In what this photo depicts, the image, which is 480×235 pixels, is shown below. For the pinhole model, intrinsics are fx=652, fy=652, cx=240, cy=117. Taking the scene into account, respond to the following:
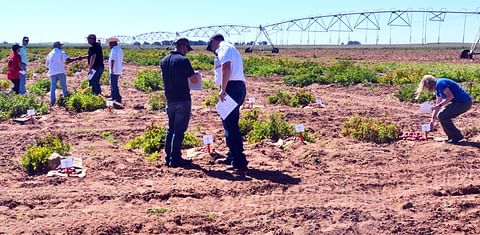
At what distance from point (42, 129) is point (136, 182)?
4720 millimetres

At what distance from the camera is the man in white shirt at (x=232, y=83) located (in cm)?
777

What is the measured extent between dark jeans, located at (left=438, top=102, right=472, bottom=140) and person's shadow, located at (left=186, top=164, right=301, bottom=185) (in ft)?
9.74

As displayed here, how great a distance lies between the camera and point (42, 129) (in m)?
11.7

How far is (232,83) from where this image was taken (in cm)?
794

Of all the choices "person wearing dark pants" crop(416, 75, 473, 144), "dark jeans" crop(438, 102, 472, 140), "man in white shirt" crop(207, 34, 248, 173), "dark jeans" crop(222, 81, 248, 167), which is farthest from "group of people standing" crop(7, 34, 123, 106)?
"dark jeans" crop(438, 102, 472, 140)

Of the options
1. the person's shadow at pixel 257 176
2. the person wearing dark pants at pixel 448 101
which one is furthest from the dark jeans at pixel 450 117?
the person's shadow at pixel 257 176

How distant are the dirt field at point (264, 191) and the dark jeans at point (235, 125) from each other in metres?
0.23

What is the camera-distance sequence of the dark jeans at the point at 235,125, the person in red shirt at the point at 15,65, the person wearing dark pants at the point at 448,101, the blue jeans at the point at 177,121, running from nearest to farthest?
the dark jeans at the point at 235,125
the blue jeans at the point at 177,121
the person wearing dark pants at the point at 448,101
the person in red shirt at the point at 15,65

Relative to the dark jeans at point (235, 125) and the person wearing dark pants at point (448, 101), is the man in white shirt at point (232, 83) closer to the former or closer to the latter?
the dark jeans at point (235, 125)

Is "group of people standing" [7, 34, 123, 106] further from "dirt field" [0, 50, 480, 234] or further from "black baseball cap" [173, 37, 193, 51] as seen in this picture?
"black baseball cap" [173, 37, 193, 51]

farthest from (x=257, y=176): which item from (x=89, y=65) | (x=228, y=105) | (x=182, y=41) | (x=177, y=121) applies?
(x=89, y=65)

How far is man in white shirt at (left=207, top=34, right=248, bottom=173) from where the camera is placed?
7766mm

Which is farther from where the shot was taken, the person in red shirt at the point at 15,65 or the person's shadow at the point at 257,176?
the person in red shirt at the point at 15,65

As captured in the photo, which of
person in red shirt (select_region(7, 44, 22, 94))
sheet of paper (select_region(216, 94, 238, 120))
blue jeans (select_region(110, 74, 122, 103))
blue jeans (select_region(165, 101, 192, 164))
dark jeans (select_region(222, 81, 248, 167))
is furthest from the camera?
person in red shirt (select_region(7, 44, 22, 94))
